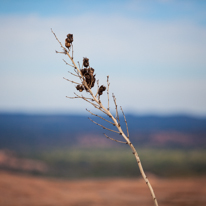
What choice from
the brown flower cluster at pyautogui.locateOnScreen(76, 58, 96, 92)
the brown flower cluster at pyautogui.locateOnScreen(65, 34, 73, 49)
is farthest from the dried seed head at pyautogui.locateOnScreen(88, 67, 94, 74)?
the brown flower cluster at pyautogui.locateOnScreen(65, 34, 73, 49)

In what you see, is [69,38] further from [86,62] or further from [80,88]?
[80,88]

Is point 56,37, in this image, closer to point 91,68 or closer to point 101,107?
point 91,68

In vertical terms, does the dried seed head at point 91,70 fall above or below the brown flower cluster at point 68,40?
below

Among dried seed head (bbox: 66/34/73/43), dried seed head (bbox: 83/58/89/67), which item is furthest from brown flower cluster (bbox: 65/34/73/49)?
dried seed head (bbox: 83/58/89/67)

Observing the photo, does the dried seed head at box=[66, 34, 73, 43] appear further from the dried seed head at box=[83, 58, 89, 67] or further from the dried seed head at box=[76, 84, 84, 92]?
the dried seed head at box=[76, 84, 84, 92]

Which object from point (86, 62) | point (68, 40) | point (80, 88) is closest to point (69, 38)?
point (68, 40)

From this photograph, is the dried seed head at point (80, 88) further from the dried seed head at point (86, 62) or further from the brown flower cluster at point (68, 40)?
the brown flower cluster at point (68, 40)

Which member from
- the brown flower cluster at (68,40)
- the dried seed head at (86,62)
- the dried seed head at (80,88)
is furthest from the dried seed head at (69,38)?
Result: the dried seed head at (80,88)

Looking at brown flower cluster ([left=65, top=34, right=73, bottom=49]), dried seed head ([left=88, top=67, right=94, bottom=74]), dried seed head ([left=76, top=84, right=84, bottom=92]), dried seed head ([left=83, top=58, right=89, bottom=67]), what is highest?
brown flower cluster ([left=65, top=34, right=73, bottom=49])

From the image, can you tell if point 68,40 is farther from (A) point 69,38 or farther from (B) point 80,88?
(B) point 80,88

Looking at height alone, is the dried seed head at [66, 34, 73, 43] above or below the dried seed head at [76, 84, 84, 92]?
above

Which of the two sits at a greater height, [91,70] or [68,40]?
[68,40]

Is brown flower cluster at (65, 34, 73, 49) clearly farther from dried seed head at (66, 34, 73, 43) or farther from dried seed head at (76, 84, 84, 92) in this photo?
→ dried seed head at (76, 84, 84, 92)

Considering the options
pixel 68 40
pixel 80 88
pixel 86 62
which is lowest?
pixel 80 88
